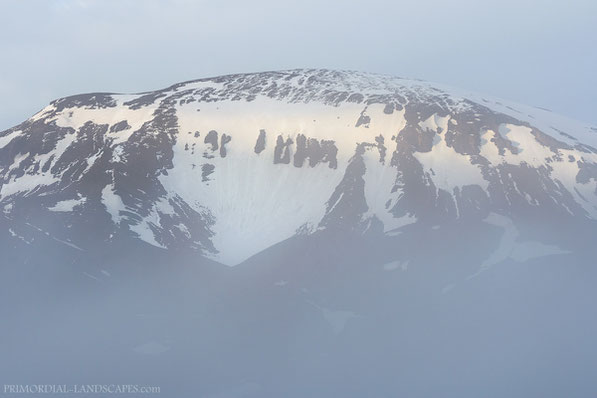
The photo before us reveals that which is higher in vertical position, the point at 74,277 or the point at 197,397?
the point at 74,277

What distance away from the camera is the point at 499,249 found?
199 m

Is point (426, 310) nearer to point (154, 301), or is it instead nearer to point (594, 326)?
point (594, 326)

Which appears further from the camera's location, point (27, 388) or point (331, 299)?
point (331, 299)

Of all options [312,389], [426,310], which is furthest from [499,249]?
[312,389]

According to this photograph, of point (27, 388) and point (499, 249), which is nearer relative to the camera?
point (27, 388)

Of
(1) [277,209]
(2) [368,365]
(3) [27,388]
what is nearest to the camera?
(3) [27,388]

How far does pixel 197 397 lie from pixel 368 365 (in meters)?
30.7

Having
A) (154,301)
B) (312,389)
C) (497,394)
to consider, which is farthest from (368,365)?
(154,301)

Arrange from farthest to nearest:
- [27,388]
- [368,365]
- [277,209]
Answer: [277,209], [368,365], [27,388]

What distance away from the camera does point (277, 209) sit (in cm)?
19812

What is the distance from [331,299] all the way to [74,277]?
158 ft

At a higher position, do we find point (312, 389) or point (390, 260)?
point (390, 260)

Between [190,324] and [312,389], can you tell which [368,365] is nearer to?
[312,389]

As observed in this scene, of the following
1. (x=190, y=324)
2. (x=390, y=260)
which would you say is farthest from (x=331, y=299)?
(x=190, y=324)
